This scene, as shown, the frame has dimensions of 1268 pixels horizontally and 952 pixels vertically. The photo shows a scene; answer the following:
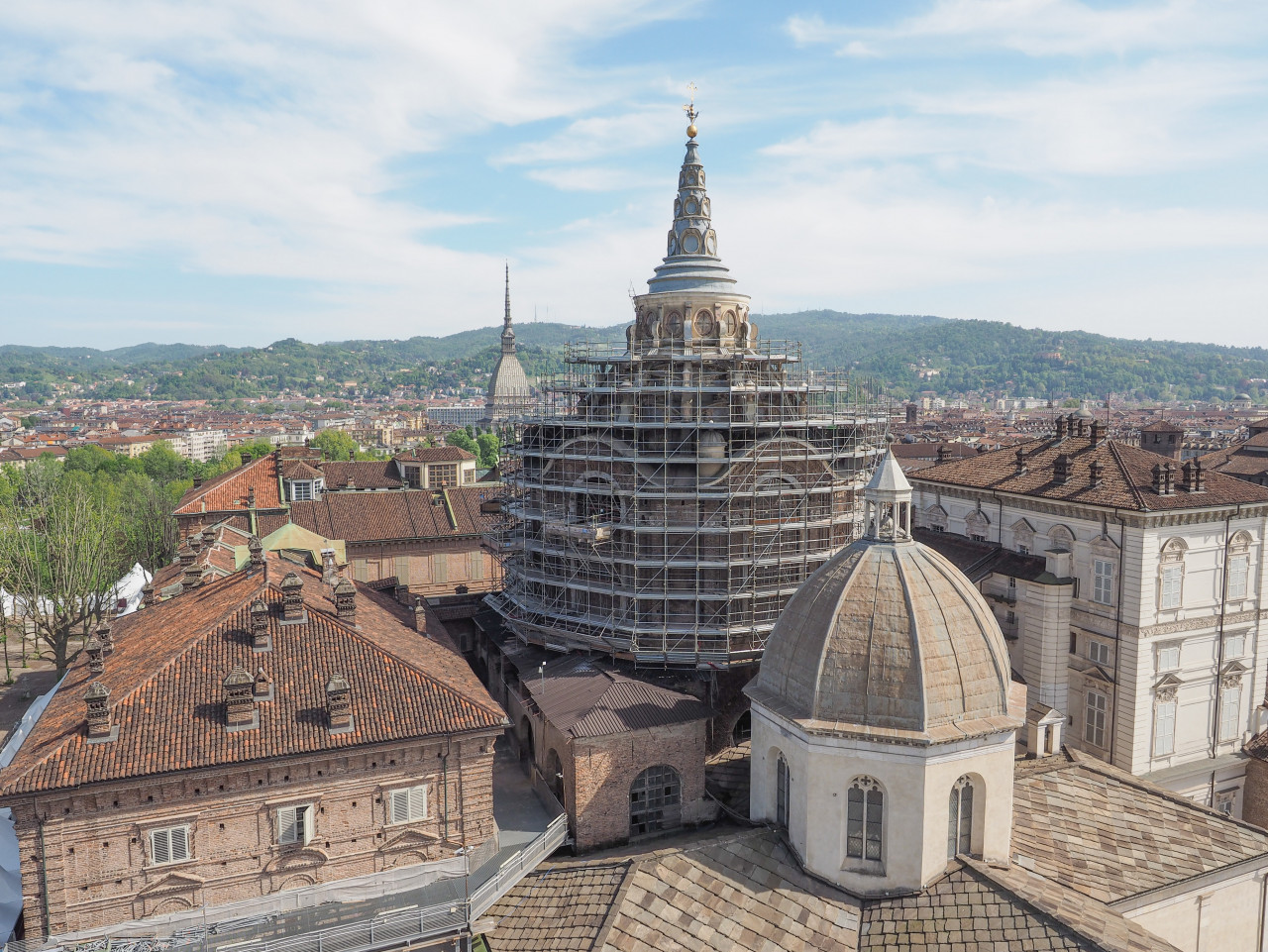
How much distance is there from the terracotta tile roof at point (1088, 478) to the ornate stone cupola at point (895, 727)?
1704cm

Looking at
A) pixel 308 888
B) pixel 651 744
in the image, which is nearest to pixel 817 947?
pixel 651 744

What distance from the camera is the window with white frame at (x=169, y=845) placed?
24094mm

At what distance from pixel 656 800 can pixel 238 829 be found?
45.1ft

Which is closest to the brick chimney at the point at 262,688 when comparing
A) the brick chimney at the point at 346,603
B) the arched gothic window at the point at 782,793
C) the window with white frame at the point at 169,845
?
the window with white frame at the point at 169,845

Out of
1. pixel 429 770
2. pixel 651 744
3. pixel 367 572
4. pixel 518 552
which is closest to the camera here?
pixel 429 770

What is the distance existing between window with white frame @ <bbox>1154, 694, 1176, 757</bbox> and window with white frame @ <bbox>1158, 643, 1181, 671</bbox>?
1489mm

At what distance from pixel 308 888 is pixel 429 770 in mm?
4602

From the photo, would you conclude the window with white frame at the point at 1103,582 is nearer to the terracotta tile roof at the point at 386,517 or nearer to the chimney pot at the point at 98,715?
the terracotta tile roof at the point at 386,517

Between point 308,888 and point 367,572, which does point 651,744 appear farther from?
point 367,572

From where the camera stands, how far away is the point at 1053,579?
1586 inches

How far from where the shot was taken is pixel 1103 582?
130 ft

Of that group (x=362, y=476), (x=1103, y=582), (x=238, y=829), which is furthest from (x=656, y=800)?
(x=362, y=476)

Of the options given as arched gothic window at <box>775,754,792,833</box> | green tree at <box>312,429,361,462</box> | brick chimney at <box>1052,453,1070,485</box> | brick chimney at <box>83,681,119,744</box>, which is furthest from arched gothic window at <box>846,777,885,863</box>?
green tree at <box>312,429,361,462</box>

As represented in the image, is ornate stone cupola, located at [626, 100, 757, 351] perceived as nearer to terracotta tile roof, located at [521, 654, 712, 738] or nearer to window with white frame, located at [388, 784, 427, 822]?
terracotta tile roof, located at [521, 654, 712, 738]
